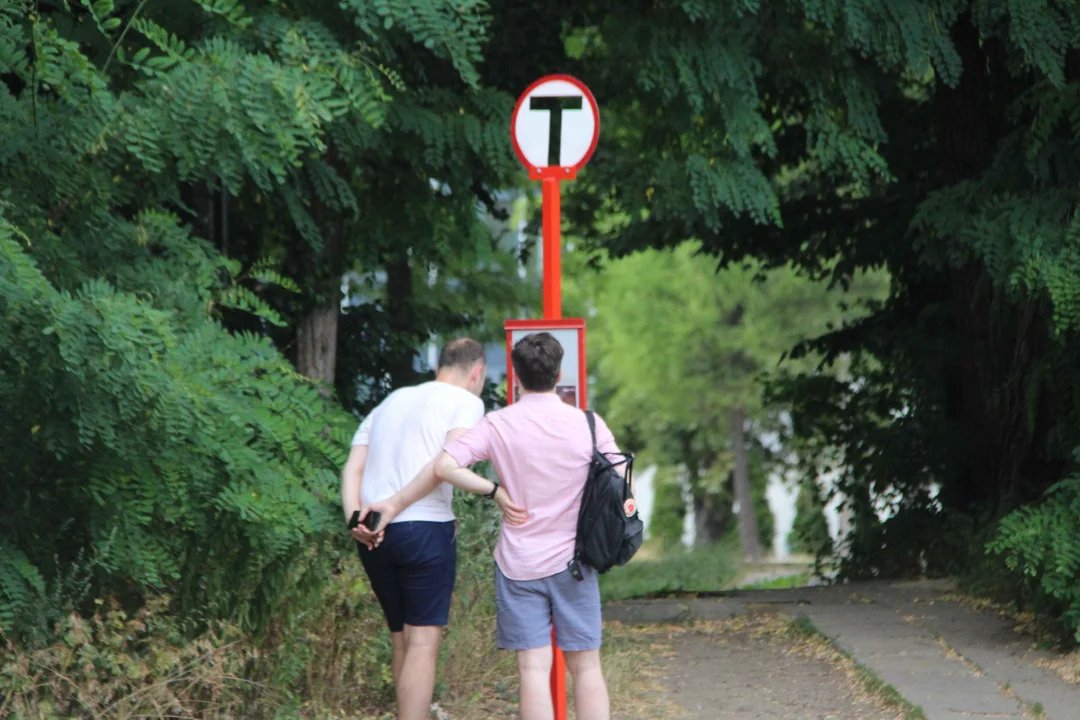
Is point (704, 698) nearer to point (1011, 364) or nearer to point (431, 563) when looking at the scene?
point (431, 563)

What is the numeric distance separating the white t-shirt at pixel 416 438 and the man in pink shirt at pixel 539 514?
0.38 metres

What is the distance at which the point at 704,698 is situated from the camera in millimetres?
7473

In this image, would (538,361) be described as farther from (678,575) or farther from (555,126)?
(678,575)

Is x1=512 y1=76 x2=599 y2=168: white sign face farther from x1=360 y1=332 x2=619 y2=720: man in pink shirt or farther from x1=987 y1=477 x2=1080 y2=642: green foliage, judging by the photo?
x1=987 y1=477 x2=1080 y2=642: green foliage

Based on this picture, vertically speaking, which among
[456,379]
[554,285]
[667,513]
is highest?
[554,285]

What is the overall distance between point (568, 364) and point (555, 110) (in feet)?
4.01

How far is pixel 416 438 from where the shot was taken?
5.59 metres

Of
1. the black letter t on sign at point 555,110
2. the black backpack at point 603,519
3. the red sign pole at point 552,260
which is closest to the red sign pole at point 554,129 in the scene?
the black letter t on sign at point 555,110

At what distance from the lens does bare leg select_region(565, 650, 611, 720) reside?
522 centimetres

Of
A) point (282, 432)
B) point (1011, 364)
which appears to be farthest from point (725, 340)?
point (282, 432)

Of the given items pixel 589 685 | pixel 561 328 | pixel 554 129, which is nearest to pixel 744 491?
pixel 554 129

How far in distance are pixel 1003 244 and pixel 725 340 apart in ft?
64.3

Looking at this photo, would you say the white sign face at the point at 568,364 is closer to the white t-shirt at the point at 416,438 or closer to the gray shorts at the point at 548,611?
the white t-shirt at the point at 416,438

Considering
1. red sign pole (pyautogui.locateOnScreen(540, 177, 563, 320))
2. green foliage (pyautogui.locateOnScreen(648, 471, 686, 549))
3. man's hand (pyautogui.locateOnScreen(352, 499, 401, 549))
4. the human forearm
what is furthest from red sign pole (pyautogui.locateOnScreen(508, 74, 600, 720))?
green foliage (pyautogui.locateOnScreen(648, 471, 686, 549))
